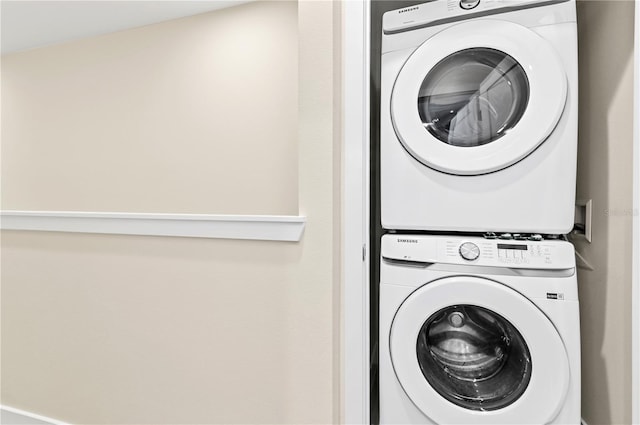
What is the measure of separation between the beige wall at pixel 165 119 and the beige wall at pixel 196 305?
0.8 inches

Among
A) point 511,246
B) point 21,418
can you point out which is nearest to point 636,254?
point 511,246

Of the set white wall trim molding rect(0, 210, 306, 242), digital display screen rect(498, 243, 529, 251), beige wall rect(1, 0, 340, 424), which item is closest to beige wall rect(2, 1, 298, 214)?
beige wall rect(1, 0, 340, 424)

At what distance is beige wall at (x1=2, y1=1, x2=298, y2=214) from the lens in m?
1.72

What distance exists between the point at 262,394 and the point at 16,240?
149 cm

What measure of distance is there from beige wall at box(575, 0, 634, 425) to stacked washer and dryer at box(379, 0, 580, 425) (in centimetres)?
12

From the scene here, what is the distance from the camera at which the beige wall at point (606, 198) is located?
1.05 metres

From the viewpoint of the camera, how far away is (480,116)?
128cm

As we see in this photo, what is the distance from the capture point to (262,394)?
4.45 feet

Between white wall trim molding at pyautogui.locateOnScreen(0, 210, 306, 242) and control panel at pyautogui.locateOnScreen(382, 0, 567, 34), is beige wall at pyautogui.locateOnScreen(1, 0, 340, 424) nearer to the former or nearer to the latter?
white wall trim molding at pyautogui.locateOnScreen(0, 210, 306, 242)

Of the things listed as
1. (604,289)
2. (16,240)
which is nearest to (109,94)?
(16,240)

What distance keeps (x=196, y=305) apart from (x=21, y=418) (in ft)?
3.97

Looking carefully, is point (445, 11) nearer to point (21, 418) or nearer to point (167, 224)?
point (167, 224)

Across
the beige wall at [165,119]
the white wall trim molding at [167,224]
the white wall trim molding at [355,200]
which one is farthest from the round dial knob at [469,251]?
the beige wall at [165,119]

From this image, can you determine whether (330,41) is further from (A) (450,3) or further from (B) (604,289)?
(B) (604,289)
